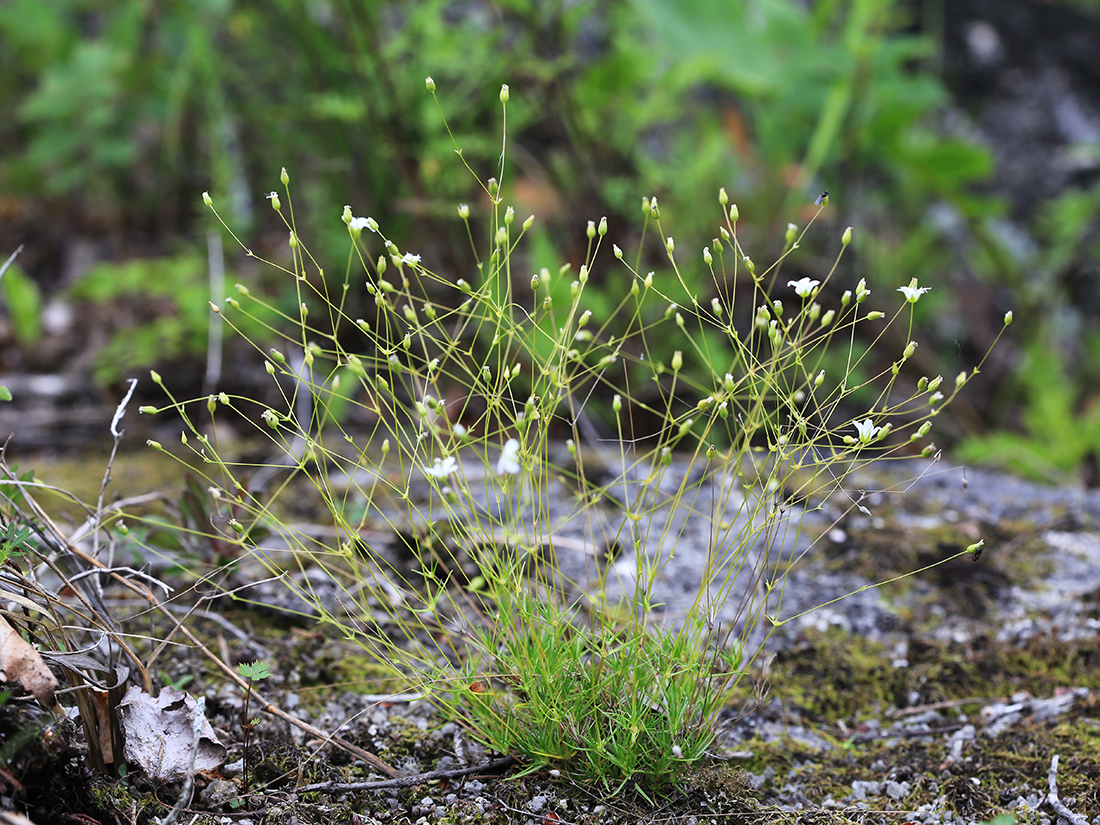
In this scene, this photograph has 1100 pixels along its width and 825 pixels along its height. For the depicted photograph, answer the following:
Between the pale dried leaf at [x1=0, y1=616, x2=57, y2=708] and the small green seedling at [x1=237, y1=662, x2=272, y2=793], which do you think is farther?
the small green seedling at [x1=237, y1=662, x2=272, y2=793]

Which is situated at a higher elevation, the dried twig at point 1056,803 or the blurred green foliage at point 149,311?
the blurred green foliage at point 149,311

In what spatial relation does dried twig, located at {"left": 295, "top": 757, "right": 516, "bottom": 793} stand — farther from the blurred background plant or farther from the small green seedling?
the blurred background plant

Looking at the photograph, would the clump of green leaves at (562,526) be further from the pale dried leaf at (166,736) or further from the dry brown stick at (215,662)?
the pale dried leaf at (166,736)

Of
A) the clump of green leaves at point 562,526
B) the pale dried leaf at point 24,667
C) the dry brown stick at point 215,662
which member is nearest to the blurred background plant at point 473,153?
the clump of green leaves at point 562,526

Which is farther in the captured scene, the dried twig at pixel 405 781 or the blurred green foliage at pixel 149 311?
the blurred green foliage at pixel 149 311

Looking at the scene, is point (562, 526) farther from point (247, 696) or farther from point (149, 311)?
point (149, 311)

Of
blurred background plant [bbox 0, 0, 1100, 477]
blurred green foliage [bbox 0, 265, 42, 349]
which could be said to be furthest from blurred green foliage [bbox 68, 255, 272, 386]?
blurred green foliage [bbox 0, 265, 42, 349]
